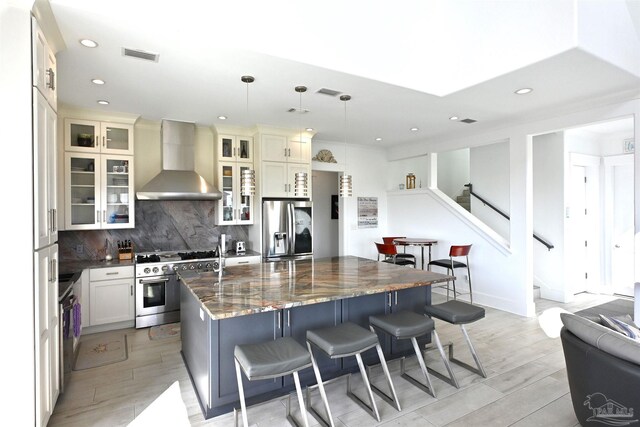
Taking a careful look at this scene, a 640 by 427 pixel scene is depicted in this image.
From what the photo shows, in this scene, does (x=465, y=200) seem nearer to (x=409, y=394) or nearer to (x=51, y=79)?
(x=409, y=394)

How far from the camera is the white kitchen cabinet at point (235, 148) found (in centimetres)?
508

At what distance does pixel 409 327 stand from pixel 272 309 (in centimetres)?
110

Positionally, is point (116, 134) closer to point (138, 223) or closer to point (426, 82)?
point (138, 223)

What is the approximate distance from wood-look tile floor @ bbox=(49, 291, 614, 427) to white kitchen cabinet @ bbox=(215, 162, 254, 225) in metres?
1.93

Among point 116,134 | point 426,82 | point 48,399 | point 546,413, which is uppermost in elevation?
point 426,82

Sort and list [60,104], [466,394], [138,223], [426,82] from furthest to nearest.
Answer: [138,223] < [60,104] < [426,82] < [466,394]

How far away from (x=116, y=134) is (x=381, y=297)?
390 cm

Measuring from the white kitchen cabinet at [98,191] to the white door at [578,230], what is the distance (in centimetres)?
669

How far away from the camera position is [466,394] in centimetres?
277

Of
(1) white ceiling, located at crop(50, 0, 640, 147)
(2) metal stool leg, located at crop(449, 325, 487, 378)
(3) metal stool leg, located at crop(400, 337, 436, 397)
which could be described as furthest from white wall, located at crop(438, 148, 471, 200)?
(3) metal stool leg, located at crop(400, 337, 436, 397)

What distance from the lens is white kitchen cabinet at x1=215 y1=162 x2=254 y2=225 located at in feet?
16.7

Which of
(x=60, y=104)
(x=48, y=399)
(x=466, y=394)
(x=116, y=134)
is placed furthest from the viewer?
(x=116, y=134)

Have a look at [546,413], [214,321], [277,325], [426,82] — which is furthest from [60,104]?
[546,413]

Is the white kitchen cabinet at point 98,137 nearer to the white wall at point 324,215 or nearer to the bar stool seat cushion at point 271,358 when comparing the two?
the bar stool seat cushion at point 271,358
